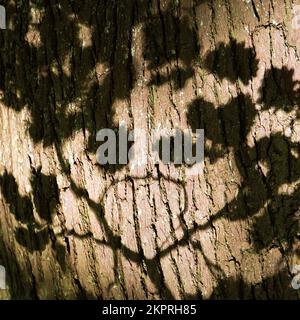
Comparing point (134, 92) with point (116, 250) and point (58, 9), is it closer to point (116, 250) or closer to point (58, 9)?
point (58, 9)

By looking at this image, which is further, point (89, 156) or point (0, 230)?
point (0, 230)

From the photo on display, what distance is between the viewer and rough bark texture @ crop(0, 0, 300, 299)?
2.53 m

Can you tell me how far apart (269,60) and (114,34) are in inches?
31.2

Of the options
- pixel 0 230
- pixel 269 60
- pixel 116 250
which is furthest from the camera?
pixel 0 230

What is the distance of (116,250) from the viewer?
8.95ft

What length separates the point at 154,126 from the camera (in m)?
2.61

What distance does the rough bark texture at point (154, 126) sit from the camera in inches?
99.7

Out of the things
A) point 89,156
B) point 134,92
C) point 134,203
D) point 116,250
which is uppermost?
point 134,92

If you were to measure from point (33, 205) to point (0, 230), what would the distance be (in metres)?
0.36

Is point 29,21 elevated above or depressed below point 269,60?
above

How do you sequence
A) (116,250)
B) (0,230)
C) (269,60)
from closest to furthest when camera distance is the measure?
(269,60) → (116,250) → (0,230)

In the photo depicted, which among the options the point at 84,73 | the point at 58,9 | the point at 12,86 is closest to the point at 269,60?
the point at 84,73

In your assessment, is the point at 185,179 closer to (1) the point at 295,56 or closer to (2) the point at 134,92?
(2) the point at 134,92

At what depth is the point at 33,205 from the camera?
2.80 m
